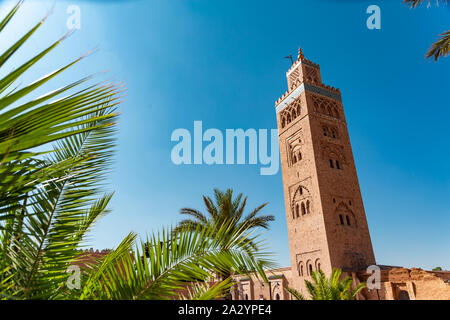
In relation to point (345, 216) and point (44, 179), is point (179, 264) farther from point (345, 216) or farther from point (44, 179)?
point (345, 216)

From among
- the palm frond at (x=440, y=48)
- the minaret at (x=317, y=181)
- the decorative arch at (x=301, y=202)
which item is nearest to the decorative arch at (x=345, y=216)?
the minaret at (x=317, y=181)

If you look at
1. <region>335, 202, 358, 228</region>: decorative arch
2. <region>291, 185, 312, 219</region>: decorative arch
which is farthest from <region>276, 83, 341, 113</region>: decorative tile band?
<region>335, 202, 358, 228</region>: decorative arch

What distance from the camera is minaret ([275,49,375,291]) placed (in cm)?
1697

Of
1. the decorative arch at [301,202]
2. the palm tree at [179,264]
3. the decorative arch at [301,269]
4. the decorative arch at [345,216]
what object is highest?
the decorative arch at [301,202]

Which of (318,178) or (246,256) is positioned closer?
(246,256)

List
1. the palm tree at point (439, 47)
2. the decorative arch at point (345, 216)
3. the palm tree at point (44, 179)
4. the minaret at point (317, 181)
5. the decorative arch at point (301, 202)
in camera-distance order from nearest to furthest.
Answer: the palm tree at point (44, 179)
the palm tree at point (439, 47)
the minaret at point (317, 181)
the decorative arch at point (345, 216)
the decorative arch at point (301, 202)

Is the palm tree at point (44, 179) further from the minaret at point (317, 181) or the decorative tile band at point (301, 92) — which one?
the decorative tile band at point (301, 92)

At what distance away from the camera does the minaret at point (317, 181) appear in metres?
17.0

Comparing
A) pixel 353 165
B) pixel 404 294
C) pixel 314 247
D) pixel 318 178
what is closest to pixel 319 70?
pixel 353 165

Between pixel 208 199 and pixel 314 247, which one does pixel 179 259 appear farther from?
pixel 314 247

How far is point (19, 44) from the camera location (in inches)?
33.9

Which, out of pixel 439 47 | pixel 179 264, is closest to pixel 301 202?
pixel 439 47

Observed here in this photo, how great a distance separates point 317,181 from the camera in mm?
18078

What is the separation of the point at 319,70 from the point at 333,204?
11.5m
